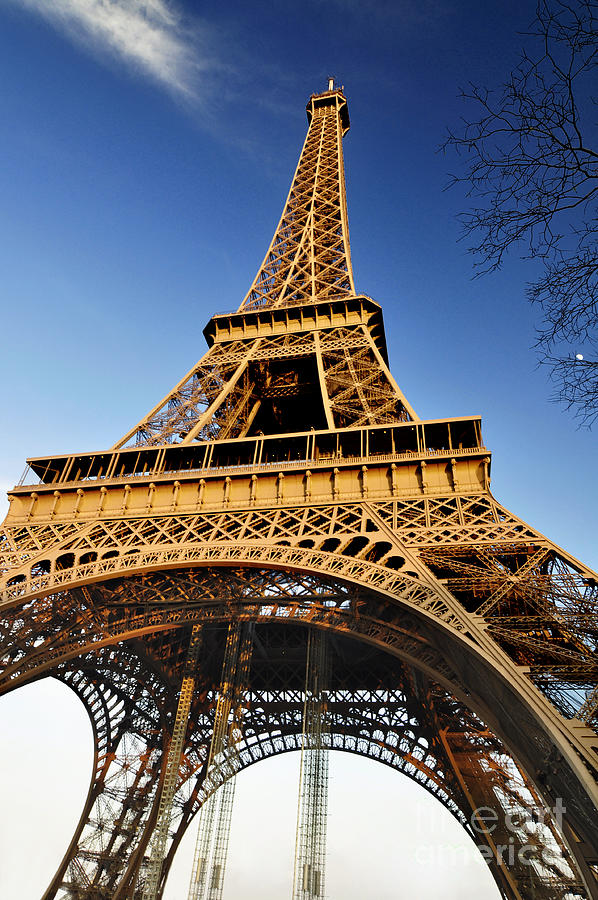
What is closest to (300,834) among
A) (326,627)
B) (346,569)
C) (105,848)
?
(326,627)

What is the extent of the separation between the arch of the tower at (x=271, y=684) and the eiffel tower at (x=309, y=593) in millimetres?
73

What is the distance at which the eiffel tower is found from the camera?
10.8 m

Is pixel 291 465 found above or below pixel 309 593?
above

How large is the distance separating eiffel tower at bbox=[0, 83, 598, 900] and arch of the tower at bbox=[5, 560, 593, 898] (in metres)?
0.07

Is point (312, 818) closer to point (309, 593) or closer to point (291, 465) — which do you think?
point (309, 593)

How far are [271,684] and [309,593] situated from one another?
11.9 meters

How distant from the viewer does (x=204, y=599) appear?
16.0m

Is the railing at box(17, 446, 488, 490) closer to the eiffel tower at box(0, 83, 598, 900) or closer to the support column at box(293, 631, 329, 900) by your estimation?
the eiffel tower at box(0, 83, 598, 900)

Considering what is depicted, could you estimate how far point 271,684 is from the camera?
83.7ft

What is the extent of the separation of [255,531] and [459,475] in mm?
5303

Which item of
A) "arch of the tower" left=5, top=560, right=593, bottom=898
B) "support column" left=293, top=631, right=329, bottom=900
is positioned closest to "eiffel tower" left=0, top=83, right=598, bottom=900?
"arch of the tower" left=5, top=560, right=593, bottom=898

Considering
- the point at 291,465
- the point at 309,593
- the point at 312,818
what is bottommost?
the point at 312,818

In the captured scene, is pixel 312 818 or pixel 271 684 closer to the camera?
pixel 312 818

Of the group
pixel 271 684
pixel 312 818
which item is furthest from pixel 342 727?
pixel 312 818
